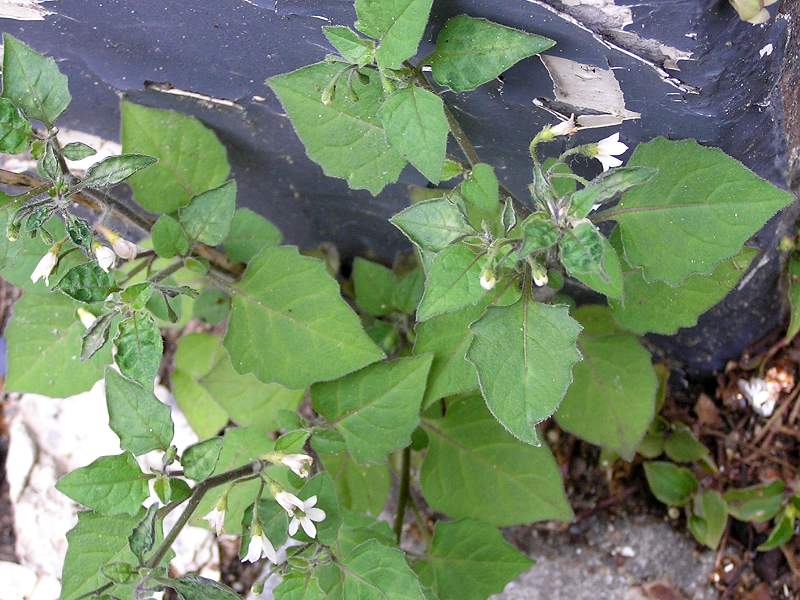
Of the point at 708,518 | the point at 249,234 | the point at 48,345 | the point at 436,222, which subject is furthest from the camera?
the point at 708,518

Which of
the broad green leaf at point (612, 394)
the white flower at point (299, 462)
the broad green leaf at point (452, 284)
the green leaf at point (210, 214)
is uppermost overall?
the broad green leaf at point (452, 284)

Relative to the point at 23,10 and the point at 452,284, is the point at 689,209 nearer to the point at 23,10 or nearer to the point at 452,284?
the point at 452,284

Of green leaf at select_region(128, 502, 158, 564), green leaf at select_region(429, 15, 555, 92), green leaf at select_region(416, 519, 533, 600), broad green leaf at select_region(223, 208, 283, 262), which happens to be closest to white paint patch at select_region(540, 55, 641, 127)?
green leaf at select_region(429, 15, 555, 92)

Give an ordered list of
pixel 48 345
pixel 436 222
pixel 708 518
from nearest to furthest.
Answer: pixel 436 222, pixel 48 345, pixel 708 518

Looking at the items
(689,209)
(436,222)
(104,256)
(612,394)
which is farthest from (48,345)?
(689,209)

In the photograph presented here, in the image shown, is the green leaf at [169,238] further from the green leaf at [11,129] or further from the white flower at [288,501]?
the white flower at [288,501]

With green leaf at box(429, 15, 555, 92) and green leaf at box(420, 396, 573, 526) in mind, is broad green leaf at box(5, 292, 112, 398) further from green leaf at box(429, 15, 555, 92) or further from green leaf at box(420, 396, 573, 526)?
green leaf at box(429, 15, 555, 92)

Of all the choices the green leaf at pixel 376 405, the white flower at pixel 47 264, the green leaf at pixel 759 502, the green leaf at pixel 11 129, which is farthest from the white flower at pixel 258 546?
the green leaf at pixel 759 502
